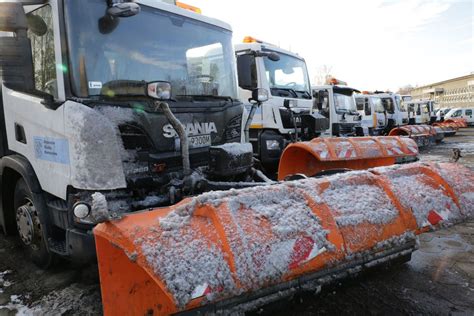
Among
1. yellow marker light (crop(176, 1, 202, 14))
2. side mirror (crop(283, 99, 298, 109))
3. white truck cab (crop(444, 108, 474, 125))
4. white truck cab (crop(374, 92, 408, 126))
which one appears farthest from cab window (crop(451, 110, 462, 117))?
yellow marker light (crop(176, 1, 202, 14))

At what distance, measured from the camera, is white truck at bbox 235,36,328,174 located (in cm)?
670

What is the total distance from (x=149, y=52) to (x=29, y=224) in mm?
1991

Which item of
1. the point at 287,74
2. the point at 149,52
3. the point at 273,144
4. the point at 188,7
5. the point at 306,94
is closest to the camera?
the point at 149,52

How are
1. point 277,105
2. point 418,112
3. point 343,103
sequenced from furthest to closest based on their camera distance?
point 418,112 → point 343,103 → point 277,105

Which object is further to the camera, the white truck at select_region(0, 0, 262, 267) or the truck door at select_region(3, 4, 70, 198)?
the truck door at select_region(3, 4, 70, 198)

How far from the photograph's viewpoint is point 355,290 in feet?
9.76

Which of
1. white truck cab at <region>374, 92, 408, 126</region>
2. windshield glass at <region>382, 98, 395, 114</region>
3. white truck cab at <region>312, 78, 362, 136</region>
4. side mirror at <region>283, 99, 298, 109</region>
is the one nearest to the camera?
side mirror at <region>283, 99, 298, 109</region>

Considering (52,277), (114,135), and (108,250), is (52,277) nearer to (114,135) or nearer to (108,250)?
(114,135)

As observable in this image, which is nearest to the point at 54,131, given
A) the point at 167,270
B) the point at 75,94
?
the point at 75,94

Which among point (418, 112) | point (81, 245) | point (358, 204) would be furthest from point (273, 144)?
point (418, 112)

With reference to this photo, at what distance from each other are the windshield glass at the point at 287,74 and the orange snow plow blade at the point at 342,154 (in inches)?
111

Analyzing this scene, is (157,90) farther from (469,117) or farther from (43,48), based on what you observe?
(469,117)

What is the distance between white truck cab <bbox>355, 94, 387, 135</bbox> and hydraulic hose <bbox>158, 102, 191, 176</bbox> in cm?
1624

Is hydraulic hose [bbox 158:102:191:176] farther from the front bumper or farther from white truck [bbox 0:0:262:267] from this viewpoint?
the front bumper
